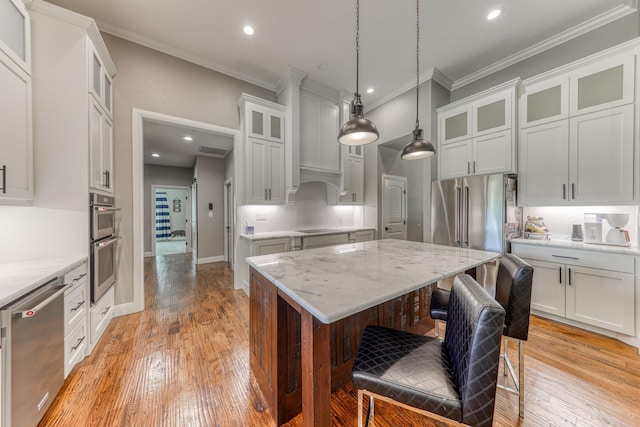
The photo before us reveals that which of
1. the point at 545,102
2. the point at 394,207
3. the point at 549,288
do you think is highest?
the point at 545,102

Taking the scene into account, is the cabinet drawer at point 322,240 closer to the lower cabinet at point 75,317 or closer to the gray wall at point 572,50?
the lower cabinet at point 75,317

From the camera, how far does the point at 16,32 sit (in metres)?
1.70

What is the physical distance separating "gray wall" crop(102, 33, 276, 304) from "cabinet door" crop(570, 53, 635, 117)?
436cm

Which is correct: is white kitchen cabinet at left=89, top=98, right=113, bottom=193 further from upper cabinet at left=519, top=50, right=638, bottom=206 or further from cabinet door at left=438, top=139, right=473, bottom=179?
upper cabinet at left=519, top=50, right=638, bottom=206

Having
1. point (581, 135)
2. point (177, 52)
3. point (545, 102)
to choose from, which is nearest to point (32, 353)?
point (177, 52)

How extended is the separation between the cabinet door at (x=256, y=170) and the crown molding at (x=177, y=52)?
41.9 inches

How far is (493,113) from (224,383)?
421 centimetres

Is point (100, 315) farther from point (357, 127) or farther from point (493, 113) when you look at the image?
point (493, 113)

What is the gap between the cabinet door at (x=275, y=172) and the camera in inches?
145

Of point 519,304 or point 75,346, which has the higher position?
point 519,304

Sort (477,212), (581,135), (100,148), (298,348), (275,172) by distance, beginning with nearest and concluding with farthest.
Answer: (298,348)
(100,148)
(581,135)
(477,212)
(275,172)

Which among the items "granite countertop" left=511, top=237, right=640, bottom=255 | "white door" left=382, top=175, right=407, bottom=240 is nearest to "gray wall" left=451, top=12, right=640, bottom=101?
"white door" left=382, top=175, right=407, bottom=240

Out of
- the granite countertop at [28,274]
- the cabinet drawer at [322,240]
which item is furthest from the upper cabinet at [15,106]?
the cabinet drawer at [322,240]

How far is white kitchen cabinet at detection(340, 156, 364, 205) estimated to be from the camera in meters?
4.50
